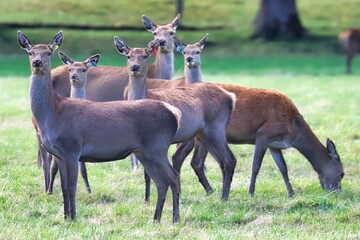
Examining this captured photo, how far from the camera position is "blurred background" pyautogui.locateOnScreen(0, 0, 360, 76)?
29.4 meters

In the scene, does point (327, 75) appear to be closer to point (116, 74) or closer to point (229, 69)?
point (229, 69)

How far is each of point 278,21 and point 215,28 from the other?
2.79m

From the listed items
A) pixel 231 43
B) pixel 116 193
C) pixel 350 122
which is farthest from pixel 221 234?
pixel 231 43

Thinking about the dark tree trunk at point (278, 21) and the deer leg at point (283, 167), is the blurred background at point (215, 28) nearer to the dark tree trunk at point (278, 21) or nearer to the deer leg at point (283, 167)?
the dark tree trunk at point (278, 21)

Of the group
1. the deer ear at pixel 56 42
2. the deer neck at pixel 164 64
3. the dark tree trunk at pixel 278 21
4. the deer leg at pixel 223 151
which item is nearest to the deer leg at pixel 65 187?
the deer ear at pixel 56 42

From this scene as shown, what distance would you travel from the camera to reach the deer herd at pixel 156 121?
820 centimetres

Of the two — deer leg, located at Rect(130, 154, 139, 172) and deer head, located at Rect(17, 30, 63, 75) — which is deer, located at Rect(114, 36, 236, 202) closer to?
deer leg, located at Rect(130, 154, 139, 172)

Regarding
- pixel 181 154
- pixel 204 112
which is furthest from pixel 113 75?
pixel 204 112

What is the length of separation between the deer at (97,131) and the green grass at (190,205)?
35 centimetres

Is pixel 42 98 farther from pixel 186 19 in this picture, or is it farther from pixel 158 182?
pixel 186 19

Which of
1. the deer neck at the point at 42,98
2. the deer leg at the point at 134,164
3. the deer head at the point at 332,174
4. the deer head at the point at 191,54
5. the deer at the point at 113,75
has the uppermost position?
the deer neck at the point at 42,98

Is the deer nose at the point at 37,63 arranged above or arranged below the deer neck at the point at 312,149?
above

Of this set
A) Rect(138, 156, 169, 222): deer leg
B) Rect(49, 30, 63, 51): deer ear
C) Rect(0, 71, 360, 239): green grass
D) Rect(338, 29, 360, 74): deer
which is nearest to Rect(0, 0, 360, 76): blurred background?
Rect(338, 29, 360, 74): deer

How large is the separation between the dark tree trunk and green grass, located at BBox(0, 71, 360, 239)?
20.3 metres
